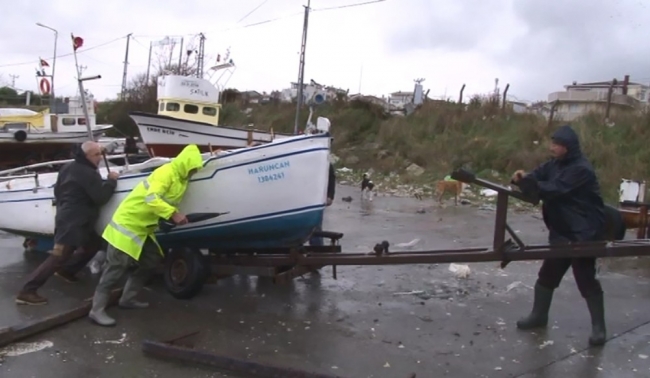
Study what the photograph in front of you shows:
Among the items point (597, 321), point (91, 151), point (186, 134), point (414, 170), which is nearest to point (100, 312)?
point (91, 151)

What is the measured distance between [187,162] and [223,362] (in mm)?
2101

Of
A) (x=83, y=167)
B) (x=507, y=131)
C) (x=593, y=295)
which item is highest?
(x=507, y=131)

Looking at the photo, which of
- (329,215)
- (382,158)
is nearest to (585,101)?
(382,158)

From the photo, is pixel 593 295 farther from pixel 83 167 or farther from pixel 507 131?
pixel 507 131

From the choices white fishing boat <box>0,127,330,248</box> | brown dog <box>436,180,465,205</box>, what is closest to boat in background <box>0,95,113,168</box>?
brown dog <box>436,180,465,205</box>

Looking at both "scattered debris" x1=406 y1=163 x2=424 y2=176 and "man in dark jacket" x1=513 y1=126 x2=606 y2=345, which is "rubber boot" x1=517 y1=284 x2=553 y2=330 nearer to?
"man in dark jacket" x1=513 y1=126 x2=606 y2=345

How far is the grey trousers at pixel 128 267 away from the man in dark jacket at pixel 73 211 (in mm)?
515

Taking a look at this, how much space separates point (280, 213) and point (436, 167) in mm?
13636

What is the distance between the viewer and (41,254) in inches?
327

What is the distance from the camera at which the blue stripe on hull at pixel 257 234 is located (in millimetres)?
6125

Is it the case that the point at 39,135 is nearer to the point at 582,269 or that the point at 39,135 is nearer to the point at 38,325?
the point at 38,325

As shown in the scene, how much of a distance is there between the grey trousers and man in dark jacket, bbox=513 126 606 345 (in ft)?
10.6

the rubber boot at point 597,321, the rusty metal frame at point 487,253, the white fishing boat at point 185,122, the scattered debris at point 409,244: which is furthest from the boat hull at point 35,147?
the rubber boot at point 597,321

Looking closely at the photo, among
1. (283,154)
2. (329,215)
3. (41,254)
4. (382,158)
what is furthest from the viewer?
(382,158)
